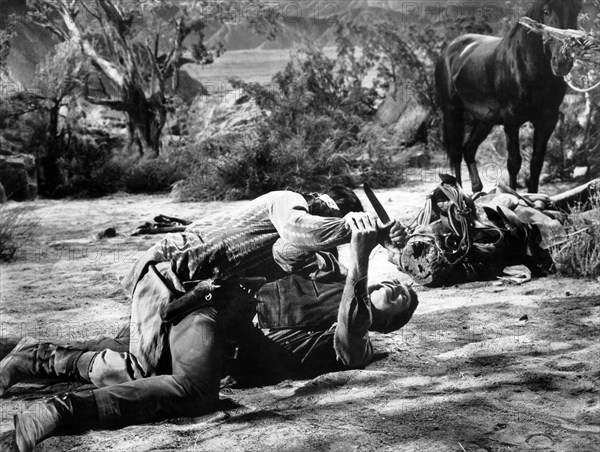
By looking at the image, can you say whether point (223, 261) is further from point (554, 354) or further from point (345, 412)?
point (554, 354)

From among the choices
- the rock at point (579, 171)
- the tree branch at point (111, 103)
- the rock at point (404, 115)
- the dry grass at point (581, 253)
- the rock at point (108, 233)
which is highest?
the tree branch at point (111, 103)

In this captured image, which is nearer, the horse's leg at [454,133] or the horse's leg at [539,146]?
the horse's leg at [539,146]

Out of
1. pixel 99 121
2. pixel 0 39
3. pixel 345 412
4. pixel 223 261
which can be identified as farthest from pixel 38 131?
pixel 345 412

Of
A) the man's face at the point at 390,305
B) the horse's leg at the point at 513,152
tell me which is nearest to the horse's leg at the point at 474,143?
the horse's leg at the point at 513,152

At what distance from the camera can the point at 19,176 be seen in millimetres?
6359

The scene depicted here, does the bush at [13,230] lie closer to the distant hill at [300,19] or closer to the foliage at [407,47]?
the distant hill at [300,19]

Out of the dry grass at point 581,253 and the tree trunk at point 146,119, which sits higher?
the tree trunk at point 146,119

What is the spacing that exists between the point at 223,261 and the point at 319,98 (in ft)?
6.95

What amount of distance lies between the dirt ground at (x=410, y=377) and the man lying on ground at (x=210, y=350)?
87 mm

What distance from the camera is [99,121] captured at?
6.30 meters

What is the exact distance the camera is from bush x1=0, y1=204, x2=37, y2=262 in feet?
18.2

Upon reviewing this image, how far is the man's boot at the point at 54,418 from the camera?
321cm

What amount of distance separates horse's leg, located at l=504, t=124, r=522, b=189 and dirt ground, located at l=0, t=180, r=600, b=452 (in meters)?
0.91

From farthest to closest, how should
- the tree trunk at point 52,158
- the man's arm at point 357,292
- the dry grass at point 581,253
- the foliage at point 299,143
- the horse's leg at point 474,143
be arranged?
the tree trunk at point 52,158 → the horse's leg at point 474,143 → the dry grass at point 581,253 → the foliage at point 299,143 → the man's arm at point 357,292
